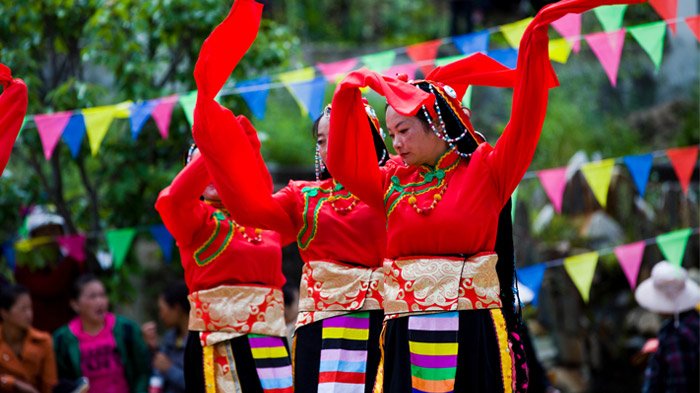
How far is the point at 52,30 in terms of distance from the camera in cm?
779

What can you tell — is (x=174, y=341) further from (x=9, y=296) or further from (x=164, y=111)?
(x=164, y=111)

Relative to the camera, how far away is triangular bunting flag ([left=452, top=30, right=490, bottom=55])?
674 centimetres

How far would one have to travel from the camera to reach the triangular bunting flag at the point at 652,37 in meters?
6.37

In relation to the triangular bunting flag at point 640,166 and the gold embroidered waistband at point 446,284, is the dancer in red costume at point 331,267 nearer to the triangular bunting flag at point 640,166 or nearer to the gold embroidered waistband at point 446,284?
the gold embroidered waistband at point 446,284

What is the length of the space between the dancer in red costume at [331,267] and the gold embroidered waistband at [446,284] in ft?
1.72

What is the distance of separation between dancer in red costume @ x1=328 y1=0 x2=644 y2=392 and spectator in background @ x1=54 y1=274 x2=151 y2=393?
328 cm

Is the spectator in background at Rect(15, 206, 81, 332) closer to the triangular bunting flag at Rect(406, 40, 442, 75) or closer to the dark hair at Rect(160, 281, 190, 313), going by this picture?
the dark hair at Rect(160, 281, 190, 313)

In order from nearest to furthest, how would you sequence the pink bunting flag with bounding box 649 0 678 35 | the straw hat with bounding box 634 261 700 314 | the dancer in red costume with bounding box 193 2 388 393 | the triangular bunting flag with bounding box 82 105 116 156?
the dancer in red costume with bounding box 193 2 388 393
the pink bunting flag with bounding box 649 0 678 35
the triangular bunting flag with bounding box 82 105 116 156
the straw hat with bounding box 634 261 700 314

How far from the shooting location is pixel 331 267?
450 cm

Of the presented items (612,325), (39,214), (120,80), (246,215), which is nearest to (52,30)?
(120,80)

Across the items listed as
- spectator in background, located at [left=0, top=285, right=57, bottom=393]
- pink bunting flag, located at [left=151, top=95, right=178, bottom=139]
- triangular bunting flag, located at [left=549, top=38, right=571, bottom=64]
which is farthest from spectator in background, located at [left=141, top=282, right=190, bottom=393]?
triangular bunting flag, located at [left=549, top=38, right=571, bottom=64]

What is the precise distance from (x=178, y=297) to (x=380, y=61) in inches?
70.4

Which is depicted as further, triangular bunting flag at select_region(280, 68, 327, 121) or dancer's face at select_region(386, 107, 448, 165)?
triangular bunting flag at select_region(280, 68, 327, 121)

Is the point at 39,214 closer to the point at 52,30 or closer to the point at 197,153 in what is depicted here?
the point at 52,30
